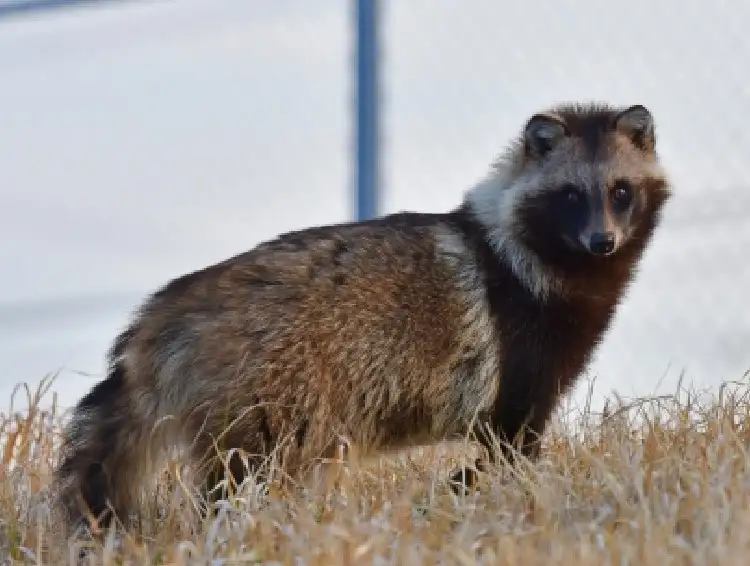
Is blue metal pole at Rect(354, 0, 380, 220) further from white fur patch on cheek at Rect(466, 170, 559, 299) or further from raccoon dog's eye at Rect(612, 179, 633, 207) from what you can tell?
raccoon dog's eye at Rect(612, 179, 633, 207)

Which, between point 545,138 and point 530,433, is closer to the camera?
point 530,433

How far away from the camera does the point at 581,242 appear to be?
463 centimetres

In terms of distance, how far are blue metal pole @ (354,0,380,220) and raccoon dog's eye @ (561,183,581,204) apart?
92 cm

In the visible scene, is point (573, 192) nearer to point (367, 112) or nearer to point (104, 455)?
point (367, 112)

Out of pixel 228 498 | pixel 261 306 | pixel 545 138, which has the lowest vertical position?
pixel 228 498

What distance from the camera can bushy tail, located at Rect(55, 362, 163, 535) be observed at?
4.04 metres

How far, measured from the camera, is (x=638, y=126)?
4957mm

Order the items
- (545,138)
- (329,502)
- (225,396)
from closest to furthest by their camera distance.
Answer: (329,502) → (225,396) → (545,138)

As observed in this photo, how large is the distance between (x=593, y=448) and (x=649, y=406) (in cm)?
45

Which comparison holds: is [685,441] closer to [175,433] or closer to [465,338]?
[465,338]

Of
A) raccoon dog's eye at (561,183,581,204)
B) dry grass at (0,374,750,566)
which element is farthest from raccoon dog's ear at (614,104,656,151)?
dry grass at (0,374,750,566)

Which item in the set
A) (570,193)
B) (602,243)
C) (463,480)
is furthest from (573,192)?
(463,480)

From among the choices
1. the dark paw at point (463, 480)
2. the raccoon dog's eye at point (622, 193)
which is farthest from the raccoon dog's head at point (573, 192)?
the dark paw at point (463, 480)

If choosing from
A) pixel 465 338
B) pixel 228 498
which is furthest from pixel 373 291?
pixel 228 498
